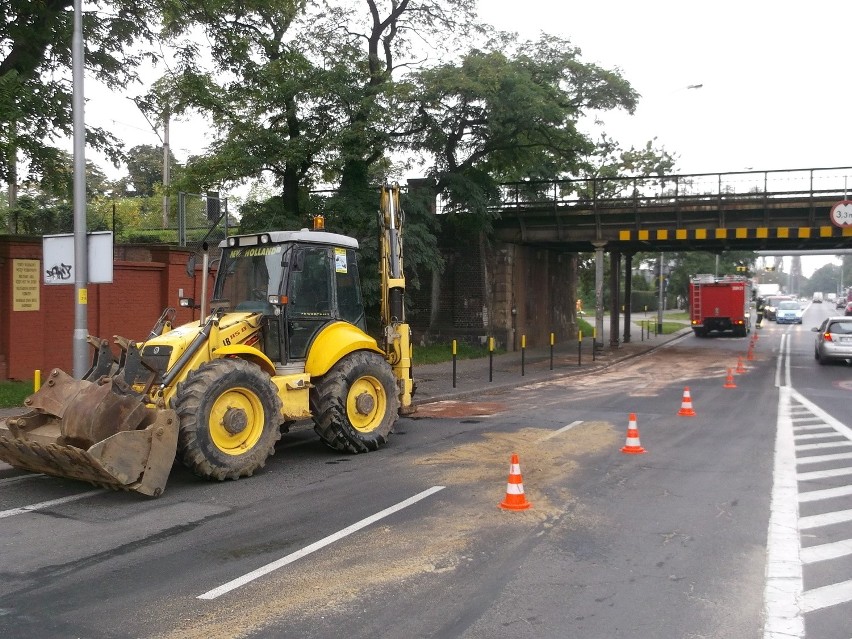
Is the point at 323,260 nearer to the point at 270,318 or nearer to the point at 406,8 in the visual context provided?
the point at 270,318

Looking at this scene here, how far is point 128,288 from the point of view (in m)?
16.5

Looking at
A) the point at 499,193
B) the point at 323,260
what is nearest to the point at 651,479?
the point at 323,260

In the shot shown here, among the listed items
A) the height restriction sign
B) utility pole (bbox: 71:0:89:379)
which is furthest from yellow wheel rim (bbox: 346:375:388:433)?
the height restriction sign

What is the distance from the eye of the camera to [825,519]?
281 inches

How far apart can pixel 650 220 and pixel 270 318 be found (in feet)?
74.6

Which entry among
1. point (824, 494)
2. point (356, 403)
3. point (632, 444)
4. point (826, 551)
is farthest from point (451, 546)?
point (632, 444)

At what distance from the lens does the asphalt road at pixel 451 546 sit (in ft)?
16.0

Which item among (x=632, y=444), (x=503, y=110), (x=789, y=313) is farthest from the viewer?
(x=789, y=313)

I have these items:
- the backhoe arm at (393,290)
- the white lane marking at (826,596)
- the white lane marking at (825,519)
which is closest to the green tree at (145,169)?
the backhoe arm at (393,290)

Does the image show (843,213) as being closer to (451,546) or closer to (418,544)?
(451,546)

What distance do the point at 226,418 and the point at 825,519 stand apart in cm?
601

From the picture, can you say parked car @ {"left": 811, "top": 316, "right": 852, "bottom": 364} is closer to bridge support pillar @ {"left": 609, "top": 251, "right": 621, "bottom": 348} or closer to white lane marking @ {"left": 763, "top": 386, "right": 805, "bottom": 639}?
bridge support pillar @ {"left": 609, "top": 251, "right": 621, "bottom": 348}

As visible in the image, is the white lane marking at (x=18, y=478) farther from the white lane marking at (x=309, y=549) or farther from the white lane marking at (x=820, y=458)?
the white lane marking at (x=820, y=458)

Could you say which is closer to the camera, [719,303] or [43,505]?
[43,505]
